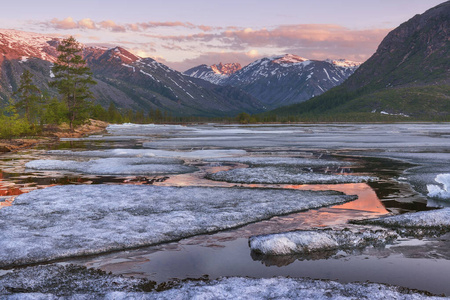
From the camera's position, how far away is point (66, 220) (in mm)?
15047

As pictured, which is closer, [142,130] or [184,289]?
[184,289]

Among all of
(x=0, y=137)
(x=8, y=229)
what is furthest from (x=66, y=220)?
(x=0, y=137)

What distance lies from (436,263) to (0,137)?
63.7 m

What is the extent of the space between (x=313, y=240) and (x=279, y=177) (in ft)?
43.4

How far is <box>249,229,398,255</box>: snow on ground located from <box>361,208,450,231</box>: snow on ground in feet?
4.68

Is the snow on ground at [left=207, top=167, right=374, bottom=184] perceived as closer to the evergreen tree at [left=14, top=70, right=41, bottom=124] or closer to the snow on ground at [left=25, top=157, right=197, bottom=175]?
the snow on ground at [left=25, top=157, right=197, bottom=175]

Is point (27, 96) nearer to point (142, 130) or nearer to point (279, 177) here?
point (142, 130)

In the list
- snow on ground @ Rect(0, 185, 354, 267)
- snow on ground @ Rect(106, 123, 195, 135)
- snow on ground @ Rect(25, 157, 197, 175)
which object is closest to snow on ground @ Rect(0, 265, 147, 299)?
snow on ground @ Rect(0, 185, 354, 267)

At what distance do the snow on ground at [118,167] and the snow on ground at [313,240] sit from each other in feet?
55.3

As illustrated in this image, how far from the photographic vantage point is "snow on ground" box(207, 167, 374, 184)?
24391 millimetres

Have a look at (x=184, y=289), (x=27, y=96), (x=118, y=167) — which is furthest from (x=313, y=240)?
(x=27, y=96)

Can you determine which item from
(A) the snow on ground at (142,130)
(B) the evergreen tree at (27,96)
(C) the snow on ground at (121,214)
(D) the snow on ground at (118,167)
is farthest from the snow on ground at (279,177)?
(B) the evergreen tree at (27,96)

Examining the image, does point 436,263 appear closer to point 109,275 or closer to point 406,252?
point 406,252

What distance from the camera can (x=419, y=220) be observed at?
48.7 feet
